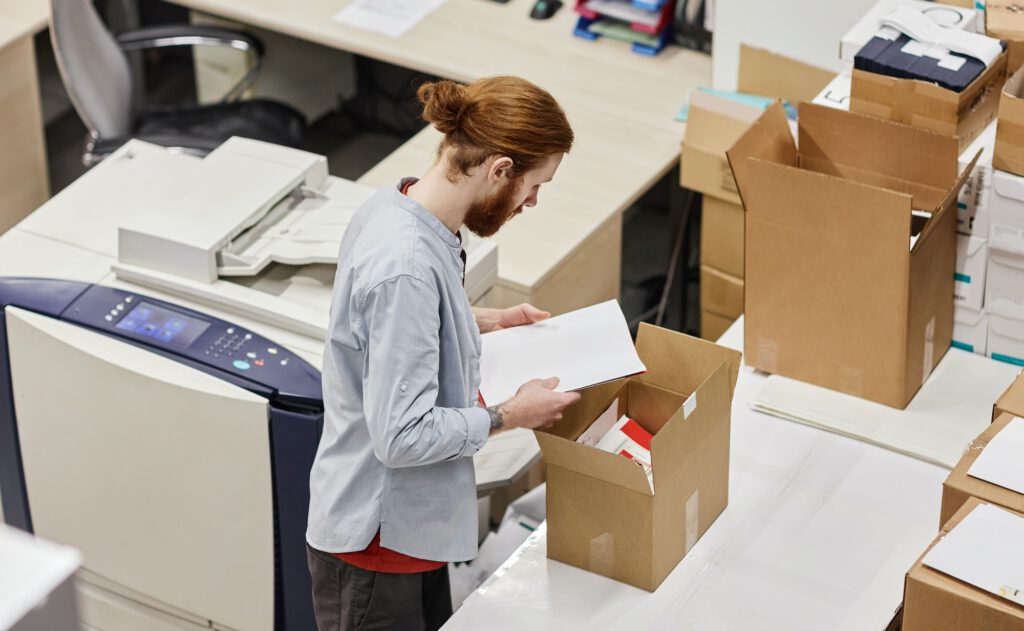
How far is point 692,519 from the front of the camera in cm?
180

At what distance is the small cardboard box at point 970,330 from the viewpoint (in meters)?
2.14

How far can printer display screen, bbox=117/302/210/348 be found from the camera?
2070 mm

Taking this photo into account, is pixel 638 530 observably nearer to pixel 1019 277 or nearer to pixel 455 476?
pixel 455 476

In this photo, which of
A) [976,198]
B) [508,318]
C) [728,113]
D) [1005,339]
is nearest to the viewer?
[508,318]

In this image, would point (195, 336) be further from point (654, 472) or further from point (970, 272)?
point (970, 272)

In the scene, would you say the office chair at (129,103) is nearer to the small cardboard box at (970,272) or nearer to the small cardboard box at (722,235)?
the small cardboard box at (722,235)

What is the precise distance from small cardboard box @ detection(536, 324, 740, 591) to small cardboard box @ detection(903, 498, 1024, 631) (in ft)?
1.08

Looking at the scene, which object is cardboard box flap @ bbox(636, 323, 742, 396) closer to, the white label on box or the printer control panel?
the white label on box

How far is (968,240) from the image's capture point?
2066 mm

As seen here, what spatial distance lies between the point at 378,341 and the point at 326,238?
0.67 metres

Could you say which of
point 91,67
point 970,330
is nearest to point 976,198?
point 970,330

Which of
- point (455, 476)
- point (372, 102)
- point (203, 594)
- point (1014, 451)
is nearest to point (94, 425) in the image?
point (203, 594)

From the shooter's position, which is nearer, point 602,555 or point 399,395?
point 399,395

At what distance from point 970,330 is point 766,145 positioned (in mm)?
476
